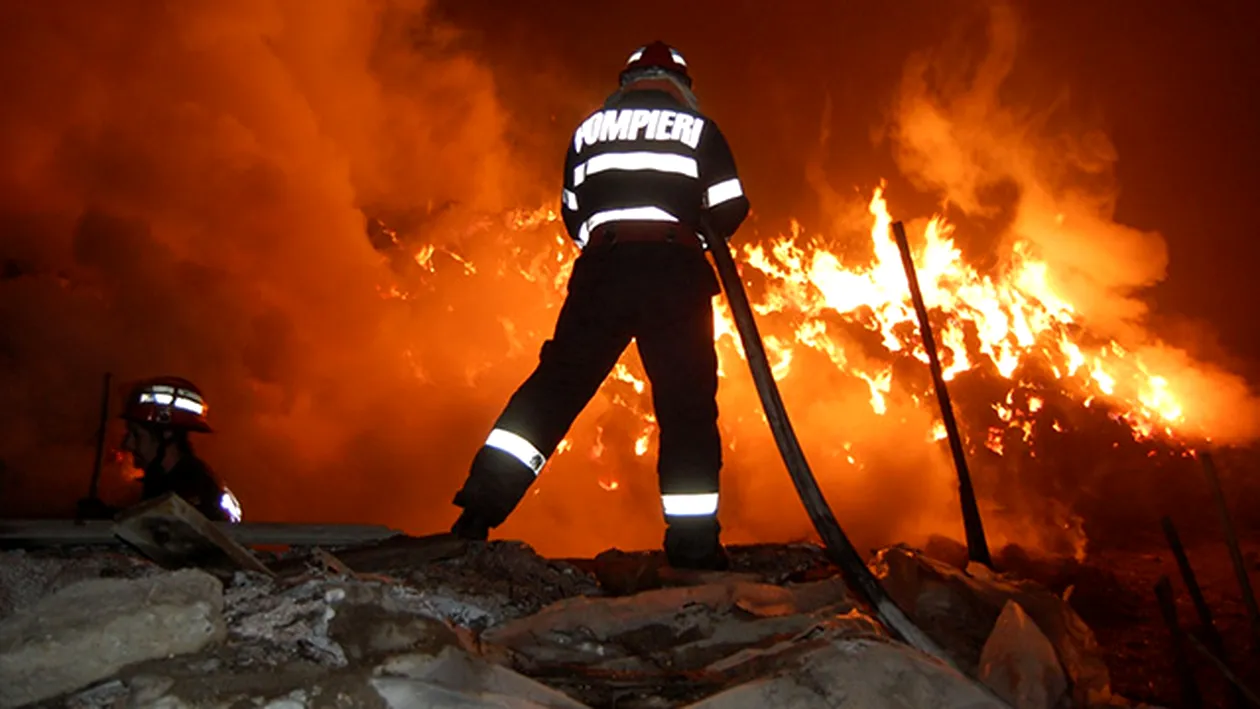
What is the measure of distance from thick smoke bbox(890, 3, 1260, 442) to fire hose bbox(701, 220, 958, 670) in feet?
29.0

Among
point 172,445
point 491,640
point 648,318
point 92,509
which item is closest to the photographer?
point 491,640

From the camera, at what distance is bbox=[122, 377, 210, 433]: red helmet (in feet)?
14.7

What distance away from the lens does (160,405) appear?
14.8ft

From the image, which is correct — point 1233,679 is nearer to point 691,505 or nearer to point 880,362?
point 691,505

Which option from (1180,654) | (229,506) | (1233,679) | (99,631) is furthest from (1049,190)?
(99,631)

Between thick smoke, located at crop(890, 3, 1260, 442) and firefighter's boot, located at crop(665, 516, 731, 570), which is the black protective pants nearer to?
firefighter's boot, located at crop(665, 516, 731, 570)

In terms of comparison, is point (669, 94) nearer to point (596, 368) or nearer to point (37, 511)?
point (596, 368)

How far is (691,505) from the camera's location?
2568 mm

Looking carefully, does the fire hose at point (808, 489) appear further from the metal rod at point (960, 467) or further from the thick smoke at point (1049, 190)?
the thick smoke at point (1049, 190)

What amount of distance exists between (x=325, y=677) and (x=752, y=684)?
27.9 inches

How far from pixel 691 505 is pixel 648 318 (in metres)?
0.68

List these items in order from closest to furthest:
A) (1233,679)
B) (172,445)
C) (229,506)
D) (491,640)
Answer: (491,640) → (1233,679) → (229,506) → (172,445)

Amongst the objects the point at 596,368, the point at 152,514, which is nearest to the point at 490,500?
the point at 596,368

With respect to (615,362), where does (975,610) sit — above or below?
below
